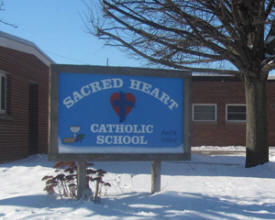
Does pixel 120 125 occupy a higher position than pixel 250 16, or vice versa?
pixel 250 16

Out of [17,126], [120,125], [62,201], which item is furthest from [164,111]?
[17,126]

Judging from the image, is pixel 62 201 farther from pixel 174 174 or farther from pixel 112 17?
pixel 112 17

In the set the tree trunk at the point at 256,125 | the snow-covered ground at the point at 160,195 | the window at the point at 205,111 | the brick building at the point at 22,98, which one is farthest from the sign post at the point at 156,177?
the window at the point at 205,111

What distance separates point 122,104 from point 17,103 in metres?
7.00

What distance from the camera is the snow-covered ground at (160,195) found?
4980mm

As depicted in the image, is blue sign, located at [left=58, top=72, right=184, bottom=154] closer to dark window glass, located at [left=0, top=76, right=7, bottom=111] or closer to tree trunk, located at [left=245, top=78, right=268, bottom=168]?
tree trunk, located at [left=245, top=78, right=268, bottom=168]

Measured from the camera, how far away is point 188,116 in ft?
19.5

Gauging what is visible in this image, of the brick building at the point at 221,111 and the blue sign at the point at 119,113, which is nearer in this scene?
the blue sign at the point at 119,113

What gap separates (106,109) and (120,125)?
359 millimetres

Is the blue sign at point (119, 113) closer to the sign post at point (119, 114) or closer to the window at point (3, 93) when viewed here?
the sign post at point (119, 114)

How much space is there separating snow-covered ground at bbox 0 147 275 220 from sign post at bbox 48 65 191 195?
0.69 meters

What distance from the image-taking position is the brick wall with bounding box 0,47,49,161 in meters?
10.8

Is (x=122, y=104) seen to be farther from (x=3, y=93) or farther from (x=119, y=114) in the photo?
(x=3, y=93)

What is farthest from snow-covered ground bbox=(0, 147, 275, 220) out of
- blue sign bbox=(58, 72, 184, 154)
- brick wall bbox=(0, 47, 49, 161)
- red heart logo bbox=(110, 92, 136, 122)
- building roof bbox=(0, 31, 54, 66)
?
building roof bbox=(0, 31, 54, 66)
